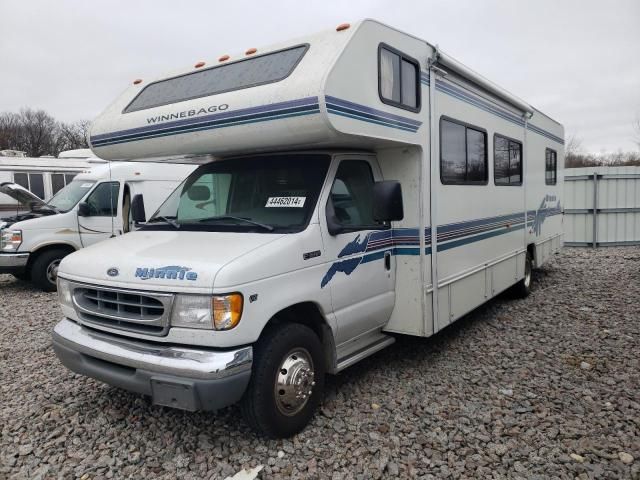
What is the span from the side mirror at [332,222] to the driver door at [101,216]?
6.74 m

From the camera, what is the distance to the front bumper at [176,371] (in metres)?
3.09

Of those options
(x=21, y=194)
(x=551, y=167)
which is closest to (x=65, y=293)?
(x=21, y=194)

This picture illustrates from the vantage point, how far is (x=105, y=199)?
31.3 feet

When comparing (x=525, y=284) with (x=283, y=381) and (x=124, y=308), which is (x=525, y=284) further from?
(x=124, y=308)

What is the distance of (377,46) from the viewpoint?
4.02 meters

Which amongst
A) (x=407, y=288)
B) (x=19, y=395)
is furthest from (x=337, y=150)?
(x=19, y=395)

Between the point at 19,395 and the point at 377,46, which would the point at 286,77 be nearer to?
the point at 377,46

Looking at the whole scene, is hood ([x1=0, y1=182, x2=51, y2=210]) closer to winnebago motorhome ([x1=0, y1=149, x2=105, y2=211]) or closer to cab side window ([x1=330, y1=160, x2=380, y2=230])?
winnebago motorhome ([x1=0, y1=149, x2=105, y2=211])

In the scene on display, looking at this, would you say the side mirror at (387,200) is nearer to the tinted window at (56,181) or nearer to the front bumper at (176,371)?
the front bumper at (176,371)

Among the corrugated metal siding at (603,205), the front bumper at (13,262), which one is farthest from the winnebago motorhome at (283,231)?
the corrugated metal siding at (603,205)

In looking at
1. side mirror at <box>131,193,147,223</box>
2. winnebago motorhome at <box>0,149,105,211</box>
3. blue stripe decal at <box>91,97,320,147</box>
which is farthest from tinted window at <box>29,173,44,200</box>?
blue stripe decal at <box>91,97,320,147</box>

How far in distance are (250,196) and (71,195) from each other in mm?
6780

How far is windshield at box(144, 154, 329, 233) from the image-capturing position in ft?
Result: 12.9

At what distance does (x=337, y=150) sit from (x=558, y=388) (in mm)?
2900
